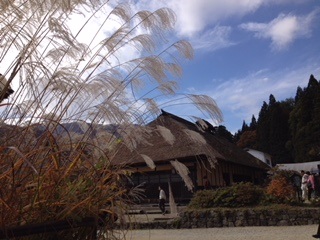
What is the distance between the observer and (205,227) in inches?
384

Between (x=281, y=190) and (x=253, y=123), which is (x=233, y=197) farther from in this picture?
(x=253, y=123)

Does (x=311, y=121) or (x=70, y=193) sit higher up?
(x=311, y=121)

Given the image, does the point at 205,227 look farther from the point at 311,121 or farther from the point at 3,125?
the point at 311,121

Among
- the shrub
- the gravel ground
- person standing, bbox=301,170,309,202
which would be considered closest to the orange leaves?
the shrub

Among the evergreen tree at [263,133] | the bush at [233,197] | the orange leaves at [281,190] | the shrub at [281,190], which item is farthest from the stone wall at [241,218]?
the evergreen tree at [263,133]

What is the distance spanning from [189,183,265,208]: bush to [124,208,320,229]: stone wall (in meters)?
0.71

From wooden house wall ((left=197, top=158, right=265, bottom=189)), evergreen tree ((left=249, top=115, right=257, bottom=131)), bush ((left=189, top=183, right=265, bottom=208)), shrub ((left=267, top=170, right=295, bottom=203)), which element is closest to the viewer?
bush ((left=189, top=183, right=265, bottom=208))

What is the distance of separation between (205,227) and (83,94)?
27.8 feet

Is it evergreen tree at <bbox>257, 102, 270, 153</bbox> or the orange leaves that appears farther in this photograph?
evergreen tree at <bbox>257, 102, 270, 153</bbox>

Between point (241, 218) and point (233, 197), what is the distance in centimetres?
97

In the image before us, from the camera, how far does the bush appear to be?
33.9 feet

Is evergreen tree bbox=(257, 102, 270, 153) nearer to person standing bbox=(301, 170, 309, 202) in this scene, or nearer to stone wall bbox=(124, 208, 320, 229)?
person standing bbox=(301, 170, 309, 202)

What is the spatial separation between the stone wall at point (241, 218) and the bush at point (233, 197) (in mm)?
709

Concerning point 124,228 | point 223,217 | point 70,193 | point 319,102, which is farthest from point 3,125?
point 319,102
